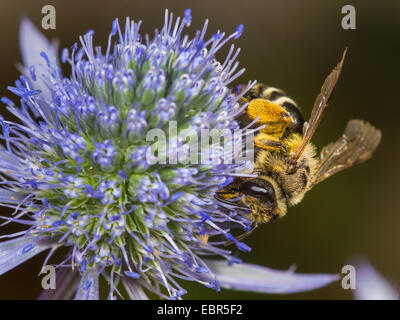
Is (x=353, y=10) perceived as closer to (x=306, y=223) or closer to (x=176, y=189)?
(x=306, y=223)

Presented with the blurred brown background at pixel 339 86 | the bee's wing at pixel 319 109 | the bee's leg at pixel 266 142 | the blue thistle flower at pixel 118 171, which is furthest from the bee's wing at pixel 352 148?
the blurred brown background at pixel 339 86

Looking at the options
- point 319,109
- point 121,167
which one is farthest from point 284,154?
point 121,167

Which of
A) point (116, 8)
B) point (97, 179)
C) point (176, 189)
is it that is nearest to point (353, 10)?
point (116, 8)

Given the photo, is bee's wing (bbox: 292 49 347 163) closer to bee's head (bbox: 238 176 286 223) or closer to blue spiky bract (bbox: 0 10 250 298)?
bee's head (bbox: 238 176 286 223)

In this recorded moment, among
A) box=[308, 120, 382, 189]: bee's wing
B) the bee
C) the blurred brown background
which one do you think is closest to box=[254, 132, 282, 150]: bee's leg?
the bee

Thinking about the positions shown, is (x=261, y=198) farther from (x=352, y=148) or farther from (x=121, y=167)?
(x=121, y=167)

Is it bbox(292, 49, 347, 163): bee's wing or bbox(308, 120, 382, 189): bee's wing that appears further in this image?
bbox(308, 120, 382, 189): bee's wing
